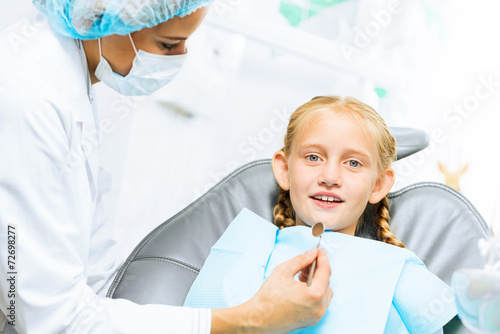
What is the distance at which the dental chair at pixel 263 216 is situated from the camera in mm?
1399

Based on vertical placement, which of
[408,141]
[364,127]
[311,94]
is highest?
[364,127]

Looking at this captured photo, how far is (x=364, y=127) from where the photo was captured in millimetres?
1446

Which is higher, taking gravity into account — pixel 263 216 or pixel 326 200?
pixel 326 200

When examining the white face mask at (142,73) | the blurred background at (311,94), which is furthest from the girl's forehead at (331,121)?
the blurred background at (311,94)

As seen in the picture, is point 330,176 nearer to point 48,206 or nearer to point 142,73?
point 142,73

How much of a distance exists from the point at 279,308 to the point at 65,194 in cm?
47

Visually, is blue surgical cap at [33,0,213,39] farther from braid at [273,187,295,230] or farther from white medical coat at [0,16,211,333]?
braid at [273,187,295,230]

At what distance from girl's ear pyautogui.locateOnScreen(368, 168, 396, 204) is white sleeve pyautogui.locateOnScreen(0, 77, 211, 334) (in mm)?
588

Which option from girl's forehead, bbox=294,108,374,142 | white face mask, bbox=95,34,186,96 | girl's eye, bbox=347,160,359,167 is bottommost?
girl's eye, bbox=347,160,359,167

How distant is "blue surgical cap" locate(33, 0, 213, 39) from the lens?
1.16 meters

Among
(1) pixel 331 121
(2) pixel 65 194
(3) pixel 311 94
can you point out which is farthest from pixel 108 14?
(3) pixel 311 94

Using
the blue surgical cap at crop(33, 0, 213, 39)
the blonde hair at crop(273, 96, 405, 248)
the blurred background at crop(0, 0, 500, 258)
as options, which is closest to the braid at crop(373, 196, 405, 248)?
the blonde hair at crop(273, 96, 405, 248)

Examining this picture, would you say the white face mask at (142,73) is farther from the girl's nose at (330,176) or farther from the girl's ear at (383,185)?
the girl's ear at (383,185)

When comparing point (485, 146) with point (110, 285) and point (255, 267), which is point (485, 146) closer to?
point (255, 267)
